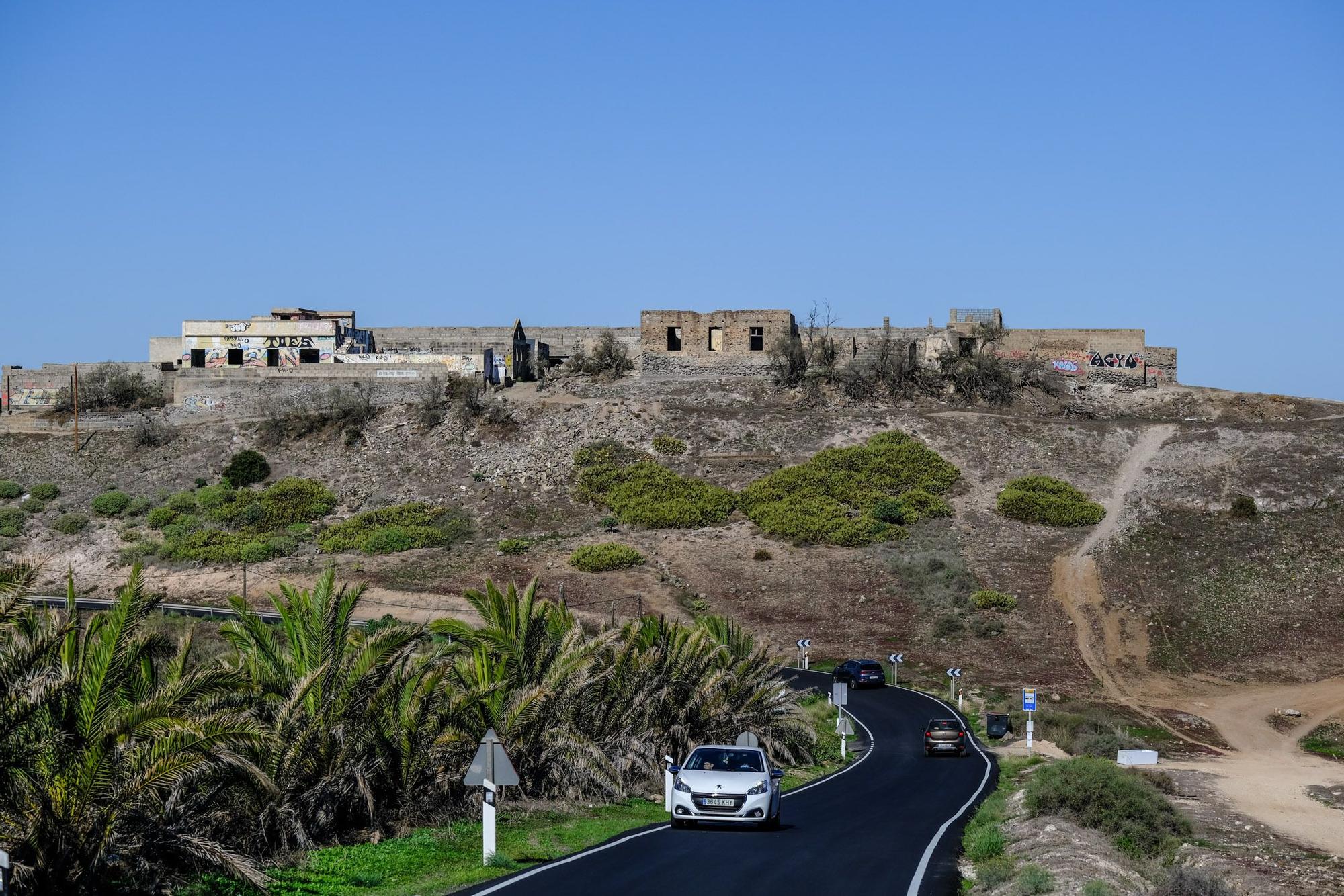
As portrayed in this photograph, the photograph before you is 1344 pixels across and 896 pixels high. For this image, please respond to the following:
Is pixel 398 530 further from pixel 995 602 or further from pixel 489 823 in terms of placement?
pixel 489 823

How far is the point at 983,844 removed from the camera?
733 inches

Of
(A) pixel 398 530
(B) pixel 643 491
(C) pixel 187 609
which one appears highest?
(B) pixel 643 491

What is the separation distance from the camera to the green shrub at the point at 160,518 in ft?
206

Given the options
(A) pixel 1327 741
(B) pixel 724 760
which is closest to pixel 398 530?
(A) pixel 1327 741

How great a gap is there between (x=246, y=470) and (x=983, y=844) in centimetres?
5610

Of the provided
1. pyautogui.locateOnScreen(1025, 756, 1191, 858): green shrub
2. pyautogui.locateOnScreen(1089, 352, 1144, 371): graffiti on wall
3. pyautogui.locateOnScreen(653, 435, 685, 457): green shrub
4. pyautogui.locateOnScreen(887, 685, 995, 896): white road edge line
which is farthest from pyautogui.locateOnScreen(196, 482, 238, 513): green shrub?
pyautogui.locateOnScreen(1025, 756, 1191, 858): green shrub

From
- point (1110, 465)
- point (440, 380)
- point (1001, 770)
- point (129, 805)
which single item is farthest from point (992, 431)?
point (129, 805)

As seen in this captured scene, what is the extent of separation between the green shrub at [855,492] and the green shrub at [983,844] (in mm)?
39734

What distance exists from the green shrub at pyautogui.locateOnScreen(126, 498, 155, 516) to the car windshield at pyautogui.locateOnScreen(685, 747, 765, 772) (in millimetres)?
50615

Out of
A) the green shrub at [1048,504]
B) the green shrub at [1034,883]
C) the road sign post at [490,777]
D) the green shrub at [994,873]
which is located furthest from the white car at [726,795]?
the green shrub at [1048,504]

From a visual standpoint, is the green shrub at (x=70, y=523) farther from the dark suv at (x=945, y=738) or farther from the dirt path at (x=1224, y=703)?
the dark suv at (x=945, y=738)

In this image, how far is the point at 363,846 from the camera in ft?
54.7

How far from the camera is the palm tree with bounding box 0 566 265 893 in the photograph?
12.4 meters

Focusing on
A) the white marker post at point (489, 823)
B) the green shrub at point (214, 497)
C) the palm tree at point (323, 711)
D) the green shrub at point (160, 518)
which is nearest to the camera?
the white marker post at point (489, 823)
